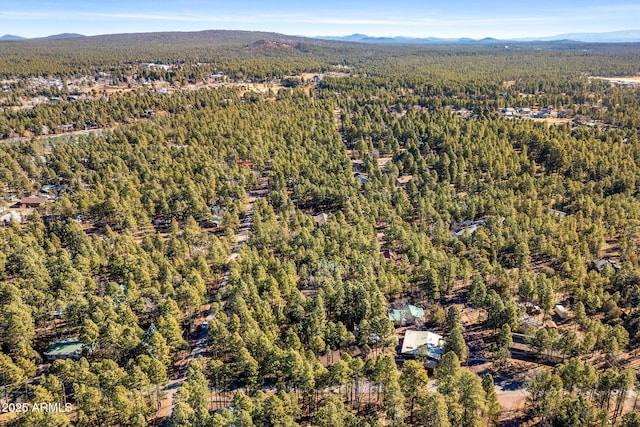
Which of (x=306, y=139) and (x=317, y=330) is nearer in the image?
(x=317, y=330)

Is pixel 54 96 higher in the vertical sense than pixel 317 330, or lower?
higher

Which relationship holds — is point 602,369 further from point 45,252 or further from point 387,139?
point 387,139

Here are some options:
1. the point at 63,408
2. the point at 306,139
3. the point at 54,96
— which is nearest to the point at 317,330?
the point at 63,408

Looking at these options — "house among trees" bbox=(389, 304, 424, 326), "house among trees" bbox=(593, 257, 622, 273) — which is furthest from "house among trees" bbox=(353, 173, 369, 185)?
"house among trees" bbox=(593, 257, 622, 273)

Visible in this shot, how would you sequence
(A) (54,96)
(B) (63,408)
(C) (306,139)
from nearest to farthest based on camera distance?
(B) (63,408) → (C) (306,139) → (A) (54,96)

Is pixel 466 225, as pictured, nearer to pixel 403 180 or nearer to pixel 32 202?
pixel 403 180
